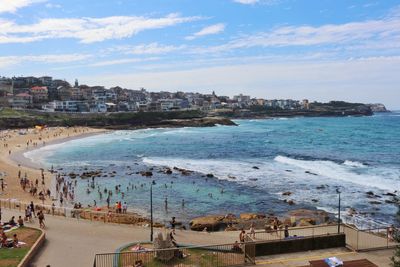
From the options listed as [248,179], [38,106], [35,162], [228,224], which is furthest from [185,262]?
[38,106]

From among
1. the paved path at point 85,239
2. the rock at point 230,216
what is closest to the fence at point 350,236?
the paved path at point 85,239

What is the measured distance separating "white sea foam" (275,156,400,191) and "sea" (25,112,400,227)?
0.34ft

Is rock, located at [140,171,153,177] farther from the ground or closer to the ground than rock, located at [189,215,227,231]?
closer to the ground

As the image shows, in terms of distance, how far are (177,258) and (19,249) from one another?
6889mm

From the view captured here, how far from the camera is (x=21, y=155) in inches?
2432

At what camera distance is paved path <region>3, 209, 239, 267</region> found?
17562 millimetres

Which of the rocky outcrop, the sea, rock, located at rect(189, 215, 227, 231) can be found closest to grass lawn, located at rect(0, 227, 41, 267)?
rock, located at rect(189, 215, 227, 231)

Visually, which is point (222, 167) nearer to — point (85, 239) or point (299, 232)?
point (299, 232)

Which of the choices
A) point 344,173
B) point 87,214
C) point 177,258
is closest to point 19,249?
point 177,258

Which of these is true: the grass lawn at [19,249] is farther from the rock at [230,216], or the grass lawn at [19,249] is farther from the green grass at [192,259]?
the rock at [230,216]

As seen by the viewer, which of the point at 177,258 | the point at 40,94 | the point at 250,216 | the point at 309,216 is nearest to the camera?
the point at 177,258

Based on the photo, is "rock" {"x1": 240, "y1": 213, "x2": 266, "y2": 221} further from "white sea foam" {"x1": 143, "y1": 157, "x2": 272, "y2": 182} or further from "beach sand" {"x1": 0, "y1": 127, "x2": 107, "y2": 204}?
"beach sand" {"x1": 0, "y1": 127, "x2": 107, "y2": 204}

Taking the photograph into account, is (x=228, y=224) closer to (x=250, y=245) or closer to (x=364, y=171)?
(x=250, y=245)

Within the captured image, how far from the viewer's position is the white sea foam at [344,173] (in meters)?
42.6
